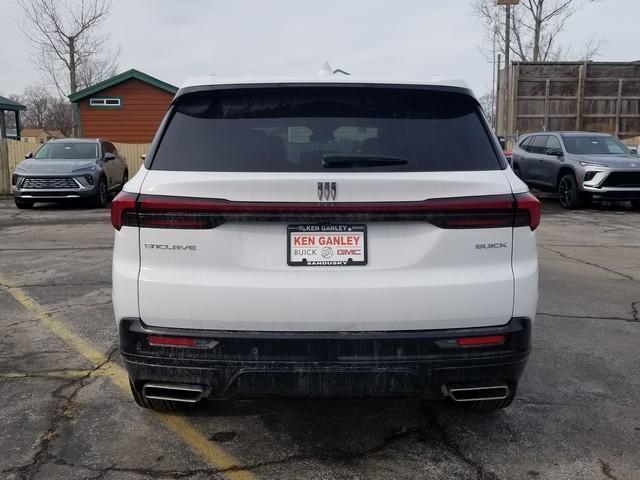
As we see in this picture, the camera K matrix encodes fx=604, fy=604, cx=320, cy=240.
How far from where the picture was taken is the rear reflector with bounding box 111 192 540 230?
256 centimetres

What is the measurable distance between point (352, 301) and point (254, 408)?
1.37 m

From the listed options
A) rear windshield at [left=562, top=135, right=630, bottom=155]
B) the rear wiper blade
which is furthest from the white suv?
rear windshield at [left=562, top=135, right=630, bottom=155]

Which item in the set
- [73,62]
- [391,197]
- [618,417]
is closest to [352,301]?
[391,197]

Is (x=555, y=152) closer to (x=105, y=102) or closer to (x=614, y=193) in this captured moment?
(x=614, y=193)

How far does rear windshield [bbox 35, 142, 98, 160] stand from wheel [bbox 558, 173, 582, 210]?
12.0m

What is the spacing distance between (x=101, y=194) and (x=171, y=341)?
1364 cm

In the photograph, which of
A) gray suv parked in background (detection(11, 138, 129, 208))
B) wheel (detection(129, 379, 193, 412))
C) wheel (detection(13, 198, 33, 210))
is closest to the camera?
wheel (detection(129, 379, 193, 412))

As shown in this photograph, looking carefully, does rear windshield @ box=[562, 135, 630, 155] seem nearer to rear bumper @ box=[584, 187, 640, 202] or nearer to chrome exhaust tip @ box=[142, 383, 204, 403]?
rear bumper @ box=[584, 187, 640, 202]

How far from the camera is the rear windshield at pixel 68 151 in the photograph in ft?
51.4

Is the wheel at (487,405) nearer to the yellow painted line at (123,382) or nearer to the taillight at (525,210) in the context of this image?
the taillight at (525,210)

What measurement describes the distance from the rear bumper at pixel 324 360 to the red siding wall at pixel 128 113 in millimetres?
24438

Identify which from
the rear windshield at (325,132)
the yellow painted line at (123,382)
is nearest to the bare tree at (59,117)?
the yellow painted line at (123,382)

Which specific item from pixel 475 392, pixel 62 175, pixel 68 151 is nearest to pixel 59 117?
pixel 68 151

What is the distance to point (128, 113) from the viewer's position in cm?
2581
